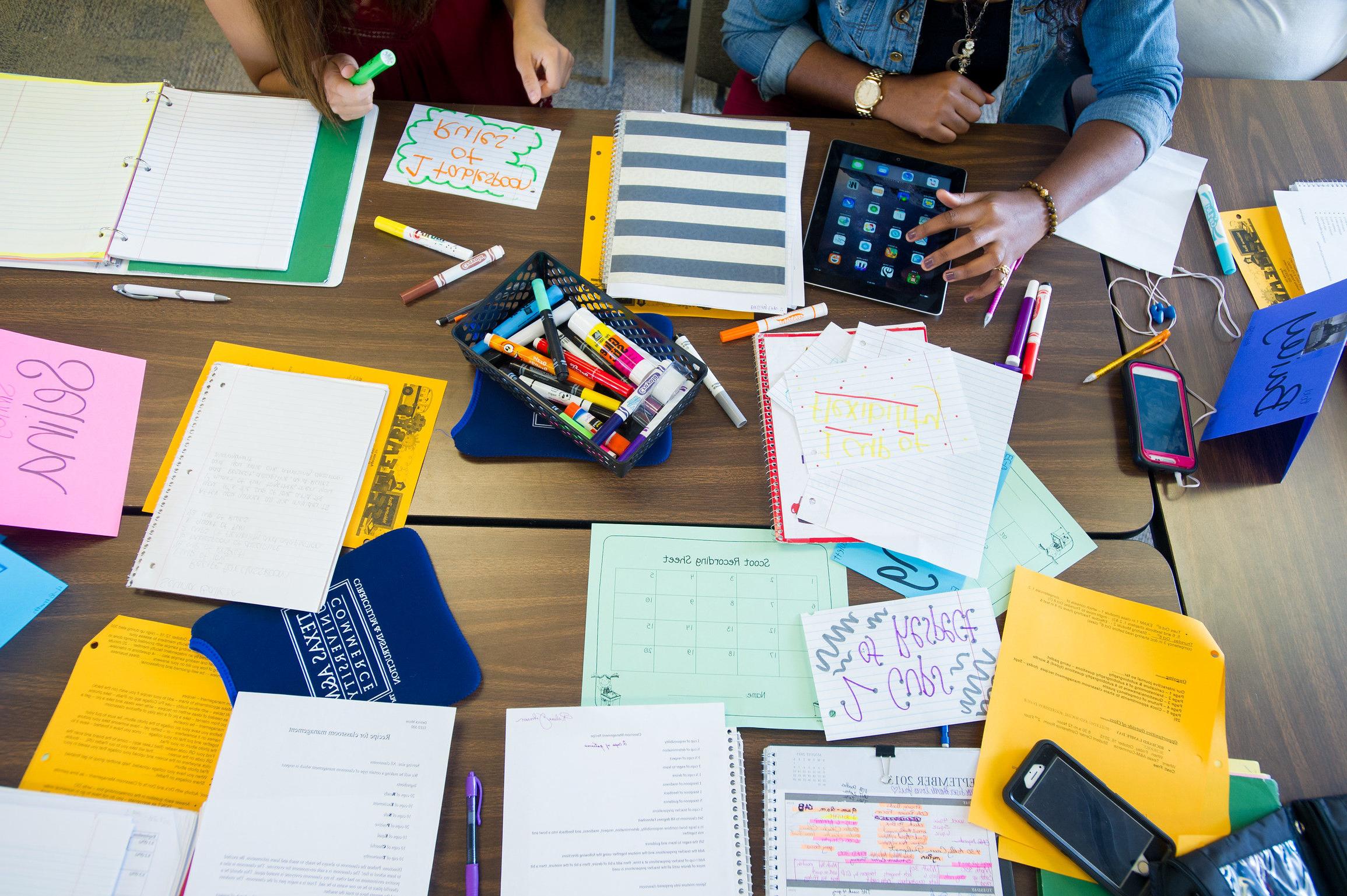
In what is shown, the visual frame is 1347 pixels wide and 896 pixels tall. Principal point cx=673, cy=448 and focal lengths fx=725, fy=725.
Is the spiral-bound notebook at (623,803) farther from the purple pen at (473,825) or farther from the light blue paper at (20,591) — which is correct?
the light blue paper at (20,591)

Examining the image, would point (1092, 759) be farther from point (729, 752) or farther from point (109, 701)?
point (109, 701)

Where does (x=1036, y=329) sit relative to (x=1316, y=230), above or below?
below

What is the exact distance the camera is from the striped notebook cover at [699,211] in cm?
96

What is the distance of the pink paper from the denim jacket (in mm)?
1006

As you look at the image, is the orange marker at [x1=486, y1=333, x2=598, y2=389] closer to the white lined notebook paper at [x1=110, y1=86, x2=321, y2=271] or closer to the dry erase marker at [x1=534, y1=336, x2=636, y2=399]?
the dry erase marker at [x1=534, y1=336, x2=636, y2=399]

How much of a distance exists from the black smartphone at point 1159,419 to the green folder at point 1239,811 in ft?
1.15

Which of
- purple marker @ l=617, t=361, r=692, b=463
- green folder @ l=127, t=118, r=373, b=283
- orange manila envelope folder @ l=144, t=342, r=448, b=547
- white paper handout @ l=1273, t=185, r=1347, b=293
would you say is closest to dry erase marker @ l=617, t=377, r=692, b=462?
purple marker @ l=617, t=361, r=692, b=463

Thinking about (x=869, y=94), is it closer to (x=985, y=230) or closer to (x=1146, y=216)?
(x=985, y=230)

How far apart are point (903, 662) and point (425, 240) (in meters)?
0.80

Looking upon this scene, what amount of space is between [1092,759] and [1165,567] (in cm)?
25

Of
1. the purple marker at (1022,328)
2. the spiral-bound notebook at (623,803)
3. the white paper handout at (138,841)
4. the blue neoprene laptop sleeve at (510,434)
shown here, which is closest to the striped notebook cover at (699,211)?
the blue neoprene laptop sleeve at (510,434)

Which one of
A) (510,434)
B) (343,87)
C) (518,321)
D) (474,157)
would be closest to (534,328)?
(518,321)

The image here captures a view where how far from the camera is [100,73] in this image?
1.99m

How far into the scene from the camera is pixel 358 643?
773 millimetres
